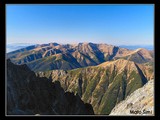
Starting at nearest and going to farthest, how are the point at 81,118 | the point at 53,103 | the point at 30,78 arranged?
the point at 81,118 < the point at 30,78 < the point at 53,103

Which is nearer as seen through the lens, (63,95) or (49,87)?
(49,87)

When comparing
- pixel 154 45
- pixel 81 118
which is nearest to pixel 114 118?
pixel 81 118

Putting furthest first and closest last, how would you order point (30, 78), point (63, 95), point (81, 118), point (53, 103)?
point (63, 95) < point (53, 103) < point (30, 78) < point (81, 118)

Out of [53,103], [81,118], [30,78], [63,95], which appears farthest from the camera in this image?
[63,95]

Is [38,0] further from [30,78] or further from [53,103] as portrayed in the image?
[53,103]
